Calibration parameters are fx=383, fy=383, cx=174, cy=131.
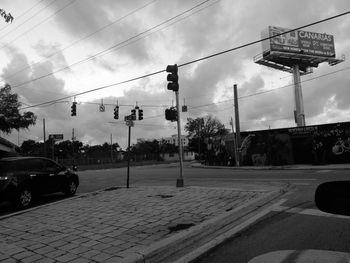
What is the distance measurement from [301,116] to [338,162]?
→ 2955cm

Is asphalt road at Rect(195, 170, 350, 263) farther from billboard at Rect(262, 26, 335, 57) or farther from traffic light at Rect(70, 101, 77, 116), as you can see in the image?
billboard at Rect(262, 26, 335, 57)

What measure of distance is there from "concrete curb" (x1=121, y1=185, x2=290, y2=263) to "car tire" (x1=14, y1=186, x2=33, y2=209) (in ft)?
20.4

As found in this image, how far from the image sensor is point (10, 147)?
25391 mm

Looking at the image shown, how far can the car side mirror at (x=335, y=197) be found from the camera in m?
2.11

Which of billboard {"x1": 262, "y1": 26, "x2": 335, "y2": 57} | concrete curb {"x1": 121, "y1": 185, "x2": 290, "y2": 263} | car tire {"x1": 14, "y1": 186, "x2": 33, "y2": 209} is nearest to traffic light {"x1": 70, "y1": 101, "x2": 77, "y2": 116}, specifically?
car tire {"x1": 14, "y1": 186, "x2": 33, "y2": 209}

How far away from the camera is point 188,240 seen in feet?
20.4

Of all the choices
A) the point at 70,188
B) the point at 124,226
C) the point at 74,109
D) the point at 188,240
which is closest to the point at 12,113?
the point at 74,109

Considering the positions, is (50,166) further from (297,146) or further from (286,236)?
(297,146)

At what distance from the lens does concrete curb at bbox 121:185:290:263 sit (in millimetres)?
5379

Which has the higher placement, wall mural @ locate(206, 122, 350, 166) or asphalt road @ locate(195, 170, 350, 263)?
wall mural @ locate(206, 122, 350, 166)

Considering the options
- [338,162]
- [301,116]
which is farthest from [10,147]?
[301,116]

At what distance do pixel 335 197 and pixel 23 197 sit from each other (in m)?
10.5

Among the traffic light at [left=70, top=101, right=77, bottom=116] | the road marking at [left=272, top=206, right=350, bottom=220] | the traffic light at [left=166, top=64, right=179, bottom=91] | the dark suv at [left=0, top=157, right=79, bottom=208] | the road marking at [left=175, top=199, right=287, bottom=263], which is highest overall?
the traffic light at [left=70, top=101, right=77, bottom=116]

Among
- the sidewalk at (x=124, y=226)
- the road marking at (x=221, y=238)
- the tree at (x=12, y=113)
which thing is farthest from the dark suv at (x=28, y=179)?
the tree at (x=12, y=113)
